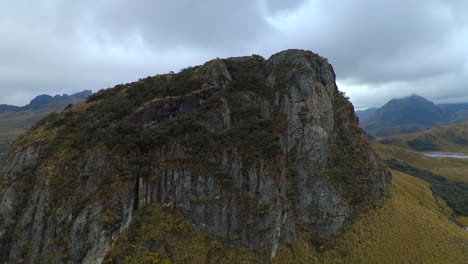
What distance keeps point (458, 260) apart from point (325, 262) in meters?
14.0

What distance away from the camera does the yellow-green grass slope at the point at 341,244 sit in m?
24.3

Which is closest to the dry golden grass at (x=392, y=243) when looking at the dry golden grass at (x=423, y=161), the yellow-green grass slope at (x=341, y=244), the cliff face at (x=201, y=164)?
the yellow-green grass slope at (x=341, y=244)

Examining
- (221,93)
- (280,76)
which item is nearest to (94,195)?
(221,93)

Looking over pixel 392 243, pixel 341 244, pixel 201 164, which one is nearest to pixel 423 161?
pixel 392 243

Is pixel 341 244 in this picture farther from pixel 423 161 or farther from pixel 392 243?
pixel 423 161

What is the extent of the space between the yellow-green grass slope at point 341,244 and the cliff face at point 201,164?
1.09 metres

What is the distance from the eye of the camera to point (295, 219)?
95.0ft

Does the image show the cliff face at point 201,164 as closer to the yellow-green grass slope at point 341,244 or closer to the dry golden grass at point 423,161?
the yellow-green grass slope at point 341,244

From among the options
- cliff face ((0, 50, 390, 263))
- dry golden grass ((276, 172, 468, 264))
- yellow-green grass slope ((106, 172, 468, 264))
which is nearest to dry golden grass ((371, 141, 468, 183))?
dry golden grass ((276, 172, 468, 264))

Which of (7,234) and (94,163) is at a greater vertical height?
(94,163)

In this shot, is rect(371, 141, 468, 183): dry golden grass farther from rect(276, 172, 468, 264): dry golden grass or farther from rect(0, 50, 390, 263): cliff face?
rect(0, 50, 390, 263): cliff face

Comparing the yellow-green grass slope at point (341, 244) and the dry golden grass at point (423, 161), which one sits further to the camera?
the dry golden grass at point (423, 161)

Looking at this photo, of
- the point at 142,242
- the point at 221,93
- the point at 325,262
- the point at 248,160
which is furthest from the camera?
the point at 221,93

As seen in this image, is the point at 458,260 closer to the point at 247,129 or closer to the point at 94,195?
the point at 247,129
